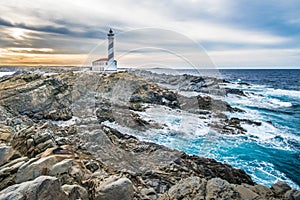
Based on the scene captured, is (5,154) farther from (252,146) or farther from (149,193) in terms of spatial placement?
(252,146)

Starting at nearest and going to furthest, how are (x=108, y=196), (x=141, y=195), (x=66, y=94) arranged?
(x=108, y=196) < (x=141, y=195) < (x=66, y=94)

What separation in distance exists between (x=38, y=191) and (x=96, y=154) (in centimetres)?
521

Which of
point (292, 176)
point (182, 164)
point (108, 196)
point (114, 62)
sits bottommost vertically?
point (292, 176)

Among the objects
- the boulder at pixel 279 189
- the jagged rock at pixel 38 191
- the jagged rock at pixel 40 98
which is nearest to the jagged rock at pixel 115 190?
the jagged rock at pixel 38 191

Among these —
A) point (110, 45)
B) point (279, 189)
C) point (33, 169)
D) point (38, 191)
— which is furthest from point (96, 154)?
point (110, 45)

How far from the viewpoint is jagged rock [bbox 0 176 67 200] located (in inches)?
166

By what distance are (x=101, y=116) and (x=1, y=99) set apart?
21.3ft

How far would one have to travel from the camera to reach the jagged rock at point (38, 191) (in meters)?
4.21

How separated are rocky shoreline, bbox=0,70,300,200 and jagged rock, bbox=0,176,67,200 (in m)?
0.02

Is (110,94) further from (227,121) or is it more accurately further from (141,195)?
(141,195)

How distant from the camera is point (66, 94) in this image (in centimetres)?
1864

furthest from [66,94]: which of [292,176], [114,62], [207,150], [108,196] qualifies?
[114,62]

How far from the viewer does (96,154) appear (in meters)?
9.52

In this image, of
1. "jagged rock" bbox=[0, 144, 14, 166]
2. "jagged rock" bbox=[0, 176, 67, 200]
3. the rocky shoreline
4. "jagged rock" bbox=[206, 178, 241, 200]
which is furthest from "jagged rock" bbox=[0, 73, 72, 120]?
"jagged rock" bbox=[206, 178, 241, 200]
